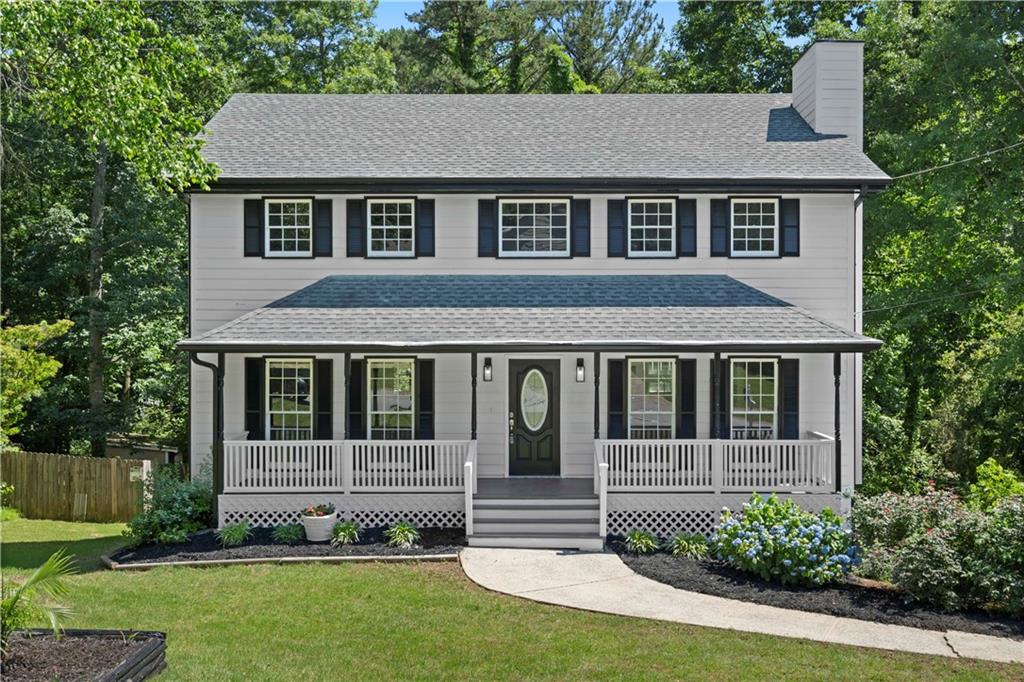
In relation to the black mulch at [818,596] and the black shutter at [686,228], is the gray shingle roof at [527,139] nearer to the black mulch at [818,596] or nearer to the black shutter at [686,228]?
the black shutter at [686,228]

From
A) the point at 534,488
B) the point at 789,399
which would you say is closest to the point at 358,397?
the point at 534,488

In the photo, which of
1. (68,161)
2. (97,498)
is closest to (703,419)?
(97,498)

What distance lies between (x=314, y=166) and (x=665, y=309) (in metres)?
6.99

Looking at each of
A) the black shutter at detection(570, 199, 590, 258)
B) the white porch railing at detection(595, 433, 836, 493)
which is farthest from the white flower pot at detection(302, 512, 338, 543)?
the black shutter at detection(570, 199, 590, 258)

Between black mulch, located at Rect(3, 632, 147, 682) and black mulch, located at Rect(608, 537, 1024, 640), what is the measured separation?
6754mm

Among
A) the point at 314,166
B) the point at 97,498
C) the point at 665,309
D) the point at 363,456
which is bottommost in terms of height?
the point at 97,498

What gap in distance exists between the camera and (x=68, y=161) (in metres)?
24.5

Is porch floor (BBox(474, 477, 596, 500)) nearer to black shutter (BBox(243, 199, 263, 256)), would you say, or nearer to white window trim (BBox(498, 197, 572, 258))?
white window trim (BBox(498, 197, 572, 258))

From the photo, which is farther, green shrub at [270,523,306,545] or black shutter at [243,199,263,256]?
black shutter at [243,199,263,256]

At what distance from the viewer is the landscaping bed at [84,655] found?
24.3 ft

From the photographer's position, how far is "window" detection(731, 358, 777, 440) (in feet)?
52.9

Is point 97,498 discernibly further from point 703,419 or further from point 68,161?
point 703,419

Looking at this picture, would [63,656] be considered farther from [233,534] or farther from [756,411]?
[756,411]

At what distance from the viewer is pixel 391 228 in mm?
16703
